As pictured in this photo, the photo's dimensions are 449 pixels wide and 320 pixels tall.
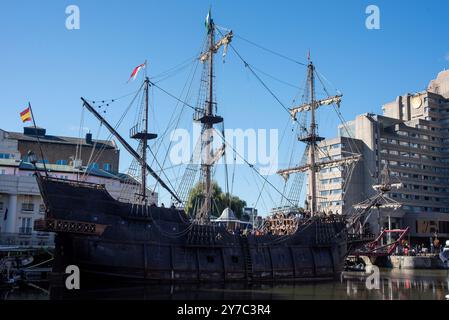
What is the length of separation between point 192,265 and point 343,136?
234 feet

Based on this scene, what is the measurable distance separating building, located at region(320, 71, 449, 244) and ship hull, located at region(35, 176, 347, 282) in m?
53.1

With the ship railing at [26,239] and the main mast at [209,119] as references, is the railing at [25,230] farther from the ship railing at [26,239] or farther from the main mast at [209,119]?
the main mast at [209,119]

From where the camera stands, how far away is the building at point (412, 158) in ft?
312

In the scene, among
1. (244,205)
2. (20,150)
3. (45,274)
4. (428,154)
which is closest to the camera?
(45,274)

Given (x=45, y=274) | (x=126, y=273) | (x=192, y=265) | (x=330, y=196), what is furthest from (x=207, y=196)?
(x=330, y=196)

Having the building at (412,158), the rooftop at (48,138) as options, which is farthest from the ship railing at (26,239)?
the building at (412,158)

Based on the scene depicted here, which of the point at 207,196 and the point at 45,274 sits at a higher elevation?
the point at 207,196

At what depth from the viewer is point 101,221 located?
101ft

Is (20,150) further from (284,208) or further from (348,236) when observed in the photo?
(348,236)

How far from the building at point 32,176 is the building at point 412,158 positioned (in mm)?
45075

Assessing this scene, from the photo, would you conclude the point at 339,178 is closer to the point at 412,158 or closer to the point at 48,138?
the point at 412,158

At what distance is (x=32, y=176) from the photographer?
5025cm

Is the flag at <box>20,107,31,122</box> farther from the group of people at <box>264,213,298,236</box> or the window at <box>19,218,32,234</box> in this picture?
the group of people at <box>264,213,298,236</box>

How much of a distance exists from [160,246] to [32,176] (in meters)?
23.4
